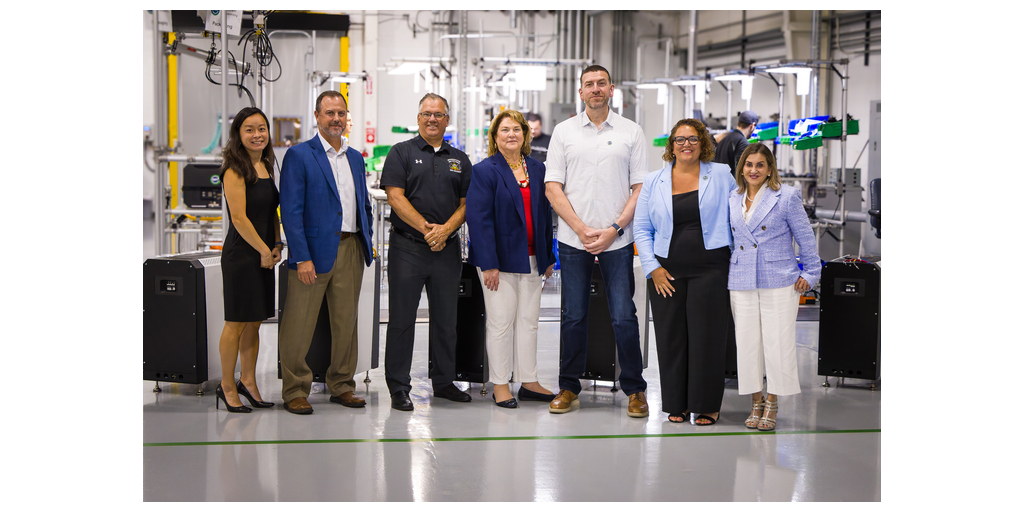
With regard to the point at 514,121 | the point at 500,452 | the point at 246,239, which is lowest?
the point at 500,452

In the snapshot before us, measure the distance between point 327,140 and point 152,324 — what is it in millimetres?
1282

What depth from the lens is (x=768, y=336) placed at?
3.33m

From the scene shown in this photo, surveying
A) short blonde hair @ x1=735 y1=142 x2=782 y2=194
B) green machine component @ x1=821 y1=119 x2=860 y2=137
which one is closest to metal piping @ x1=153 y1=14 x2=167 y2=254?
short blonde hair @ x1=735 y1=142 x2=782 y2=194

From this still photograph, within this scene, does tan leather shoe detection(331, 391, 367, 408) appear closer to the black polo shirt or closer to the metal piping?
the black polo shirt

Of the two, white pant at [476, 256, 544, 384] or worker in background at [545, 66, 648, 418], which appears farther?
white pant at [476, 256, 544, 384]

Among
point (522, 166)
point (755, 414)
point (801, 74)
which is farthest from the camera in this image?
point (801, 74)

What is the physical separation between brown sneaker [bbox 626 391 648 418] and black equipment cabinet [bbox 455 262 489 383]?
803mm

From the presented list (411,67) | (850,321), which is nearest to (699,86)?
(411,67)

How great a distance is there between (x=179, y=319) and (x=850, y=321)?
3.39 m

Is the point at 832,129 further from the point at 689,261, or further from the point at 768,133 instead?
the point at 689,261

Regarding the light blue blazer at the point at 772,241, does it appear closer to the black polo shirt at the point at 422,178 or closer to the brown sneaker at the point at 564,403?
the brown sneaker at the point at 564,403

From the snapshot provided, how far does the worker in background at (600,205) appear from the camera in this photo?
3.50 m

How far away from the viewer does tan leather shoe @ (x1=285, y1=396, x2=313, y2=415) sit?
11.6 feet

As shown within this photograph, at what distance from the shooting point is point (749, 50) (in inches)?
509
